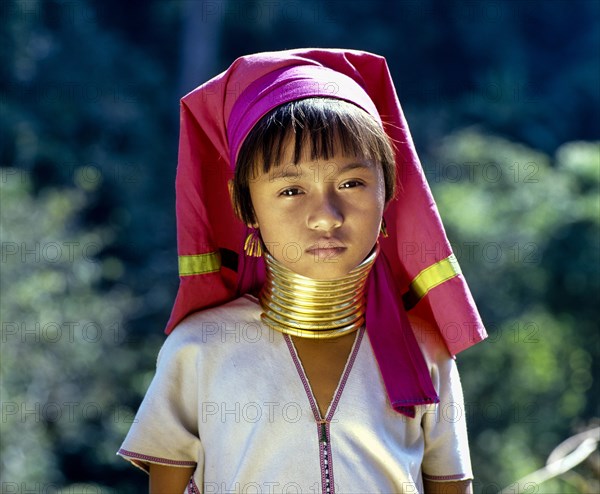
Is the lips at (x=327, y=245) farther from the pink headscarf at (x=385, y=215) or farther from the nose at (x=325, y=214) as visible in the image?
the pink headscarf at (x=385, y=215)

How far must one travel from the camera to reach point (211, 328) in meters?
2.11

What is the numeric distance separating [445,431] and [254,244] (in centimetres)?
56

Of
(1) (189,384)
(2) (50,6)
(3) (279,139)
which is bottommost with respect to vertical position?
(1) (189,384)

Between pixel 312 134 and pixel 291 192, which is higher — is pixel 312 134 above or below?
above

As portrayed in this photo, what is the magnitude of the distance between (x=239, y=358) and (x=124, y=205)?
8409 mm

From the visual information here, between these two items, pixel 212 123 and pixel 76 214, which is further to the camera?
pixel 76 214

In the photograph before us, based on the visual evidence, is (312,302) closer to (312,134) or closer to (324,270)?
(324,270)

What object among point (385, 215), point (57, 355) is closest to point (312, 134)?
point (385, 215)

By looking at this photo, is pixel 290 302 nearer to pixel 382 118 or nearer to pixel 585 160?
pixel 382 118

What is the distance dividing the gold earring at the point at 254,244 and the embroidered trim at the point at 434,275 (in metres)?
0.34

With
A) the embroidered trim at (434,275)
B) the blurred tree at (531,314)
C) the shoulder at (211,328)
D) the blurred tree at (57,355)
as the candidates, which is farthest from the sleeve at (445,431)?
the blurred tree at (57,355)

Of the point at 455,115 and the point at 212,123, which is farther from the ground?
the point at 455,115

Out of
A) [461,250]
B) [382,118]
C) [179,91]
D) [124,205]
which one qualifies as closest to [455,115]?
[179,91]

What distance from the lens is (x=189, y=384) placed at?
207 centimetres
